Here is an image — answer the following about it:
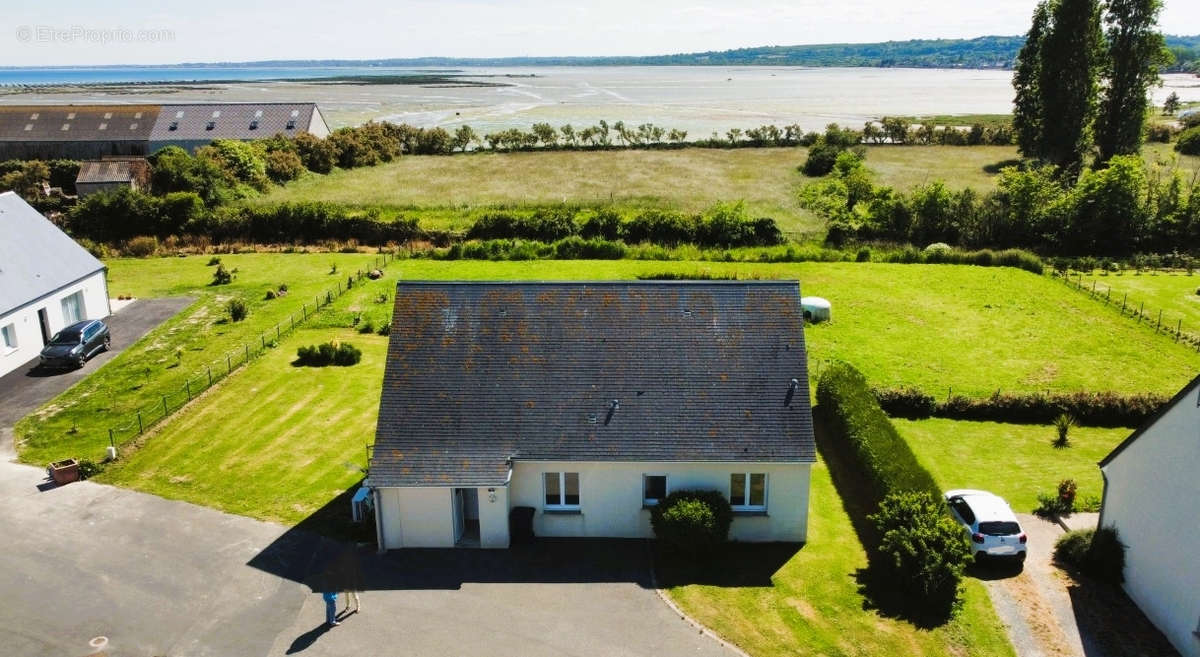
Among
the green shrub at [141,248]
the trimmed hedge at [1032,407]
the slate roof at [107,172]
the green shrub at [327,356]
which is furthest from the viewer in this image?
the slate roof at [107,172]

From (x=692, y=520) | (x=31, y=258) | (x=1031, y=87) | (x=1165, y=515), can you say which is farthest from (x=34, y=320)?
(x=1031, y=87)

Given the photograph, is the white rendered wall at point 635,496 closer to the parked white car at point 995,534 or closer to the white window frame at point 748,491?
the white window frame at point 748,491

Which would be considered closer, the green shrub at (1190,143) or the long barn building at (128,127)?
the long barn building at (128,127)

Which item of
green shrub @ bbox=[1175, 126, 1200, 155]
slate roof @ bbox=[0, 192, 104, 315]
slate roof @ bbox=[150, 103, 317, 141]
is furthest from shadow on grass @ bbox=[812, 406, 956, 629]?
green shrub @ bbox=[1175, 126, 1200, 155]

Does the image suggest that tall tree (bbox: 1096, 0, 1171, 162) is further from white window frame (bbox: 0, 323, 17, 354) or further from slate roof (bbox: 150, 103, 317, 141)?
white window frame (bbox: 0, 323, 17, 354)

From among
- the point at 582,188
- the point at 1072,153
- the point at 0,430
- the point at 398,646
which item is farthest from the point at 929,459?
the point at 1072,153

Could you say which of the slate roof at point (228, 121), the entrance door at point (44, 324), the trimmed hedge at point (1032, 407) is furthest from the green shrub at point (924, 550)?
the slate roof at point (228, 121)

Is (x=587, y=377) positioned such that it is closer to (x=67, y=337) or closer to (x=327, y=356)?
(x=327, y=356)
